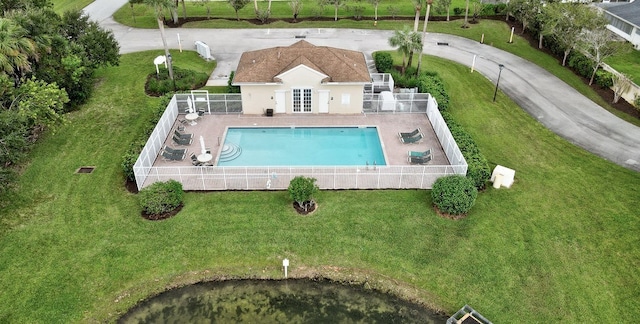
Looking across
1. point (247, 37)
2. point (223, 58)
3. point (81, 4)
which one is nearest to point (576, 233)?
point (223, 58)

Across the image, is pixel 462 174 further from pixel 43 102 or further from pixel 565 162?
pixel 43 102

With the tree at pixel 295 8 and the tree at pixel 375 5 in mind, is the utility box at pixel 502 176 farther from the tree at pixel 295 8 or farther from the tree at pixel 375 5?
the tree at pixel 295 8

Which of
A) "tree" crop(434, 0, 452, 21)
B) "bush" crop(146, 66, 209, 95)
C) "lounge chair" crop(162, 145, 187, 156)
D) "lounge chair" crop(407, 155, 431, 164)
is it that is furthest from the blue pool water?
"tree" crop(434, 0, 452, 21)

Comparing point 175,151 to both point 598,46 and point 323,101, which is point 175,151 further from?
point 598,46

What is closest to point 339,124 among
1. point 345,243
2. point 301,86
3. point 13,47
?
point 301,86

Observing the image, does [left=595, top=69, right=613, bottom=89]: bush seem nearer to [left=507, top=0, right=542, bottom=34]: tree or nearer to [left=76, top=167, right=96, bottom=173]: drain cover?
[left=507, top=0, right=542, bottom=34]: tree
